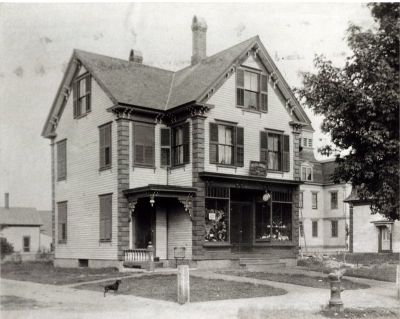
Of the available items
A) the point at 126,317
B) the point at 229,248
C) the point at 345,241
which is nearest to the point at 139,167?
the point at 229,248

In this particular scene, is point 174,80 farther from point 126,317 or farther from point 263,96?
point 126,317

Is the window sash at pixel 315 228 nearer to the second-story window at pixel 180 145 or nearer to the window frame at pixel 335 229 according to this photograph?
the window frame at pixel 335 229

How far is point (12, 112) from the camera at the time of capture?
16656 mm

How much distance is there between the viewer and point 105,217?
2406 cm

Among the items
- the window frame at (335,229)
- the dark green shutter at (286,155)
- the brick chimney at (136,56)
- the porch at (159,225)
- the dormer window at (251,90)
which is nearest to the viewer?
the porch at (159,225)

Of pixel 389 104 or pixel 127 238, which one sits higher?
pixel 389 104

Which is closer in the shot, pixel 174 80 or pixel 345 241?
pixel 174 80

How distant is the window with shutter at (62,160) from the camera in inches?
Answer: 1089

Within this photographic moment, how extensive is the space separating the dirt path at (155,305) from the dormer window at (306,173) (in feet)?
130

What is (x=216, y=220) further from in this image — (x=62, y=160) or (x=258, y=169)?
(x=62, y=160)

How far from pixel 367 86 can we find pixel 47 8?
28.7 ft

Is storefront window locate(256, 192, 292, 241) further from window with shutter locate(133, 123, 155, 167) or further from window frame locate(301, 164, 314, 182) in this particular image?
window frame locate(301, 164, 314, 182)

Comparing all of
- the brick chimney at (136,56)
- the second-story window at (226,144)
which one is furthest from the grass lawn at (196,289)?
the brick chimney at (136,56)

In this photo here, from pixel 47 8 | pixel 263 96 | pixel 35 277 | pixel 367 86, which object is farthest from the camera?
pixel 263 96
